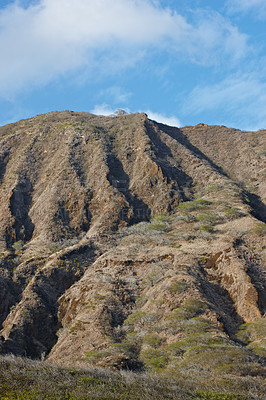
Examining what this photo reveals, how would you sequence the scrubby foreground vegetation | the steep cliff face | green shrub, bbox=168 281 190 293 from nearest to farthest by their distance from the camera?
the scrubby foreground vegetation → the steep cliff face → green shrub, bbox=168 281 190 293

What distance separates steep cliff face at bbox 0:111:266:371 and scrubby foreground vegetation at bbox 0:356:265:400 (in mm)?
3922

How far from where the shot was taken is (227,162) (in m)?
68.9

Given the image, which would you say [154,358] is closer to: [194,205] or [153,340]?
[153,340]

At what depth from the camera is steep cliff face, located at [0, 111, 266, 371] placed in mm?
23297

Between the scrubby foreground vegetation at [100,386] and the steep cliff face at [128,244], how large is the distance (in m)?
3.92

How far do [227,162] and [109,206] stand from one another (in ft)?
104

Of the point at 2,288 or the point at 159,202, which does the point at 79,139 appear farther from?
the point at 2,288

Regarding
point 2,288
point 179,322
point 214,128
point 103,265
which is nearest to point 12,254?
point 2,288

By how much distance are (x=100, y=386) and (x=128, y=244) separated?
2849 centimetres

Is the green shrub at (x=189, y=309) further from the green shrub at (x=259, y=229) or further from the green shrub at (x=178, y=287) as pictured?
the green shrub at (x=259, y=229)

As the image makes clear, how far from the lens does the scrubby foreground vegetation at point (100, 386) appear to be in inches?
375

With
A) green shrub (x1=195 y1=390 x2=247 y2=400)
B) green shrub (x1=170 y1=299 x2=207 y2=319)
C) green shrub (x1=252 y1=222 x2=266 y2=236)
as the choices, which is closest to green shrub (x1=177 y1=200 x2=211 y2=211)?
green shrub (x1=252 y1=222 x2=266 y2=236)

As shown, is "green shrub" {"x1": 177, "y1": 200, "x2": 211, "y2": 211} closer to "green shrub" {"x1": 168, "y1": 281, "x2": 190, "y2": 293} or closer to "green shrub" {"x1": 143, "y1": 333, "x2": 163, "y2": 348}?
"green shrub" {"x1": 168, "y1": 281, "x2": 190, "y2": 293}

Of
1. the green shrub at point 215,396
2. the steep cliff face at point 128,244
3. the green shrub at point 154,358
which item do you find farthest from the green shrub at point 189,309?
the green shrub at point 215,396
